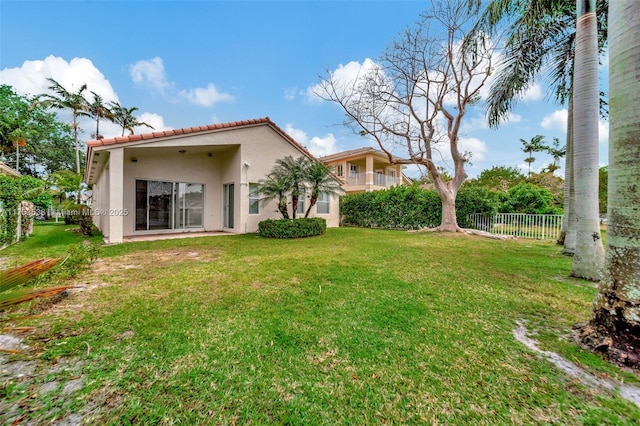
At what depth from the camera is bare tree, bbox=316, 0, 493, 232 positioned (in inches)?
467

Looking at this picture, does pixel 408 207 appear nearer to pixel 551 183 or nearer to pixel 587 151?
pixel 587 151

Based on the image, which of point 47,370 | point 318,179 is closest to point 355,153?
point 318,179

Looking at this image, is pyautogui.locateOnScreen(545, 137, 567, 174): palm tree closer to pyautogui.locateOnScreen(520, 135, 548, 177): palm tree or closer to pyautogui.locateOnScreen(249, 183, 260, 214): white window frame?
pyautogui.locateOnScreen(520, 135, 548, 177): palm tree

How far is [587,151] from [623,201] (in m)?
3.53

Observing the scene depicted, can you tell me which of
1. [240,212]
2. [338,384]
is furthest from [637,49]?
[240,212]

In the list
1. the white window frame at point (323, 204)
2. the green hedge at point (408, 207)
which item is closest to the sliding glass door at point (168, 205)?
the white window frame at point (323, 204)

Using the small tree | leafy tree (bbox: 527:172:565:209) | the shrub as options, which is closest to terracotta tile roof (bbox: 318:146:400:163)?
the shrub

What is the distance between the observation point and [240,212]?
11.9 meters

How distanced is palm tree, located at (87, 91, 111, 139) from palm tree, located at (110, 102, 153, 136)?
638 millimetres

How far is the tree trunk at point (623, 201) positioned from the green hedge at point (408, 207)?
466 inches

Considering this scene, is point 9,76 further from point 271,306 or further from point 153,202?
point 271,306

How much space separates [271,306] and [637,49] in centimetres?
515

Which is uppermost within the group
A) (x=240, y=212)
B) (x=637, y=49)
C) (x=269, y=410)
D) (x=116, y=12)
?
(x=116, y=12)

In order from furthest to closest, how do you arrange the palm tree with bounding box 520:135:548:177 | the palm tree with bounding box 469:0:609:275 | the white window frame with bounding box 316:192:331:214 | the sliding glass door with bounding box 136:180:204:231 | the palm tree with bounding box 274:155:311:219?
the palm tree with bounding box 520:135:548:177
the white window frame with bounding box 316:192:331:214
the sliding glass door with bounding box 136:180:204:231
the palm tree with bounding box 274:155:311:219
the palm tree with bounding box 469:0:609:275
